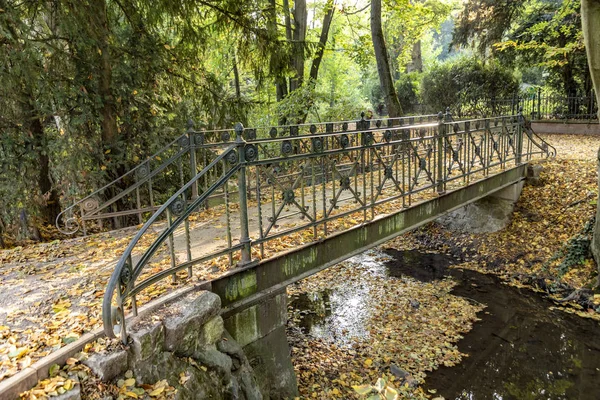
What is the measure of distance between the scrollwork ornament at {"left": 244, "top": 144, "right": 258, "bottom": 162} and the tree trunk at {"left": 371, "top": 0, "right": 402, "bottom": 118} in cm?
931

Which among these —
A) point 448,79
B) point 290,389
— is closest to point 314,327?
point 290,389

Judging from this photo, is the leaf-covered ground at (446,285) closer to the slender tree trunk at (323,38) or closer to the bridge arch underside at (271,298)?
the bridge arch underside at (271,298)

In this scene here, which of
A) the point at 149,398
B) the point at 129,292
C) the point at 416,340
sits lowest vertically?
the point at 416,340

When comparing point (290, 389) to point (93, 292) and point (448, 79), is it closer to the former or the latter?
point (93, 292)

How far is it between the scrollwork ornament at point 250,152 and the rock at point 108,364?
1.91m

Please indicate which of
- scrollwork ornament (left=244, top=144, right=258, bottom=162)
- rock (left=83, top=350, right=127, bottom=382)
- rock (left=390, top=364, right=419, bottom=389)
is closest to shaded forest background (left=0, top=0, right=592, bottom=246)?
scrollwork ornament (left=244, top=144, right=258, bottom=162)

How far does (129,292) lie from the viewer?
3.18 metres

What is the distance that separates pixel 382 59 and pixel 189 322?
1089cm

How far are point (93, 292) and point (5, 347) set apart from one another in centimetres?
97

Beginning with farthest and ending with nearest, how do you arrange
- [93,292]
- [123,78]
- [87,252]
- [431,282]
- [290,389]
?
[431,282]
[123,78]
[87,252]
[290,389]
[93,292]

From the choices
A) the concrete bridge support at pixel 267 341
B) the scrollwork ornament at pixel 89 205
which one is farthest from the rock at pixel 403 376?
the scrollwork ornament at pixel 89 205

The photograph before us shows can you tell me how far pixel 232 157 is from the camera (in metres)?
3.95

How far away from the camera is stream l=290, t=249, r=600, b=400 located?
556 cm

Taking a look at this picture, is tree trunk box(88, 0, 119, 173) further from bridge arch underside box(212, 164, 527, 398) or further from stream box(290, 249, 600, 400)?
stream box(290, 249, 600, 400)
